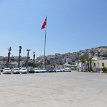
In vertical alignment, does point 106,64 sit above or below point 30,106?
above

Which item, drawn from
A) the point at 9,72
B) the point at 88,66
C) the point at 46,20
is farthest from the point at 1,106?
the point at 88,66

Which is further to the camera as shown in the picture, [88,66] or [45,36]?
[88,66]

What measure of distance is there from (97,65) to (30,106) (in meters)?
122

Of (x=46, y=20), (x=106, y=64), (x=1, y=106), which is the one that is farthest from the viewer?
(x=106, y=64)

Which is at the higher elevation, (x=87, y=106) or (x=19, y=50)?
(x=19, y=50)

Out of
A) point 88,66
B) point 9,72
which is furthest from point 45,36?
point 88,66

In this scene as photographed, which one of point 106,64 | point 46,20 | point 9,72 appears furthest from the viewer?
point 106,64

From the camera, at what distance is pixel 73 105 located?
15.4m

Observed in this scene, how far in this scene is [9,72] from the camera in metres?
71.6

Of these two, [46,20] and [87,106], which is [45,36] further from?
[87,106]

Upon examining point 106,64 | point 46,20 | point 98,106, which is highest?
point 46,20

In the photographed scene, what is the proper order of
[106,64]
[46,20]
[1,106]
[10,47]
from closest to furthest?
[1,106] < [46,20] < [10,47] < [106,64]

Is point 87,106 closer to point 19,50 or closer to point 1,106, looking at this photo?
point 1,106

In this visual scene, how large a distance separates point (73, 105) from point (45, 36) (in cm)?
6767
